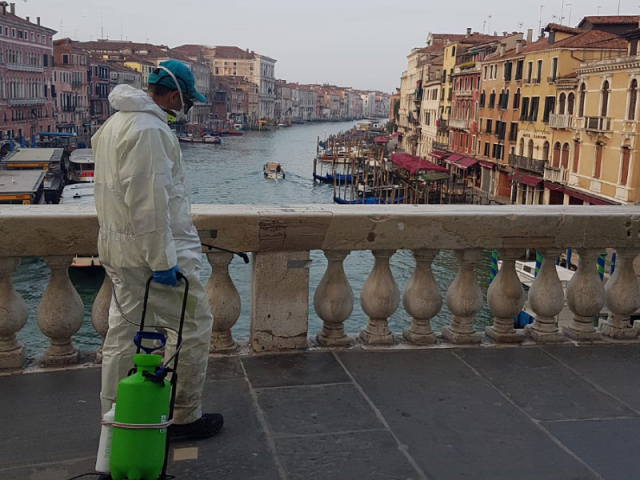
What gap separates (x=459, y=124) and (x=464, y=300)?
1811 inches

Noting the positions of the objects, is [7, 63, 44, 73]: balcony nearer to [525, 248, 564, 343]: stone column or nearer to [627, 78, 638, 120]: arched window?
[627, 78, 638, 120]: arched window

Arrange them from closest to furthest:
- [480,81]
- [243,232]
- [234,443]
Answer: [234,443] < [243,232] < [480,81]

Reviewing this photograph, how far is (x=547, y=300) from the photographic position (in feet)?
12.4

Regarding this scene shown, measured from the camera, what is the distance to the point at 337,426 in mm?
2791

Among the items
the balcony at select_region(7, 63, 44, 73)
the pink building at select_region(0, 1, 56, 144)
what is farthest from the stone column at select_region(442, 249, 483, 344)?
the balcony at select_region(7, 63, 44, 73)

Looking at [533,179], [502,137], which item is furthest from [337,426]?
[502,137]

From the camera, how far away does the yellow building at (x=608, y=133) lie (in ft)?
85.7

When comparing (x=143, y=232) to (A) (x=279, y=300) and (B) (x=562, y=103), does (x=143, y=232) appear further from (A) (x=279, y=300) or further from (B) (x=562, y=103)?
(B) (x=562, y=103)

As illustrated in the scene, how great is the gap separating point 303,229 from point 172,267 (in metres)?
1.14

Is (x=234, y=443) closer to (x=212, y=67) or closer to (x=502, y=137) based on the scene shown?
(x=502, y=137)

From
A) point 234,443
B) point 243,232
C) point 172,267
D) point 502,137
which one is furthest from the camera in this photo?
point 502,137

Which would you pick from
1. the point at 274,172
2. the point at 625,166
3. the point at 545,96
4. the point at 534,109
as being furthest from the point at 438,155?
the point at 625,166

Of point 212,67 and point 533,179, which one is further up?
point 212,67

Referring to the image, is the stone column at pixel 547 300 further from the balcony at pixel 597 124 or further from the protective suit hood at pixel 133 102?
the balcony at pixel 597 124
